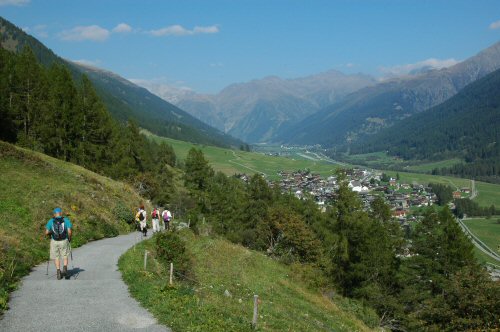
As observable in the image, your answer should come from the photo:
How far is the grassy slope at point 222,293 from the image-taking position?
15.0 meters

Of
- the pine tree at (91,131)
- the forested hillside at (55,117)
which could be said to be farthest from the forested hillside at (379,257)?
the forested hillside at (55,117)

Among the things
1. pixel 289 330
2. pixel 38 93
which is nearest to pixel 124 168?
pixel 38 93

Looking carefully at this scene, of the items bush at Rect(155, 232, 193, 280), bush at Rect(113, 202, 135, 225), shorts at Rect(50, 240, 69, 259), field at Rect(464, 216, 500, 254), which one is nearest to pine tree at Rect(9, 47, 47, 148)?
bush at Rect(113, 202, 135, 225)

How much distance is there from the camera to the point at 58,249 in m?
19.3

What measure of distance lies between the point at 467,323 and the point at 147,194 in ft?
160

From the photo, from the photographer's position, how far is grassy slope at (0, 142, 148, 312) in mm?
21594

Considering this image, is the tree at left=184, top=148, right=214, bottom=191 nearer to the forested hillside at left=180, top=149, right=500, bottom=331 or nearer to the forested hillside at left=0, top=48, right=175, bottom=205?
the forested hillside at left=180, top=149, right=500, bottom=331

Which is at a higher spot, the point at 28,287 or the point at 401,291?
the point at 28,287

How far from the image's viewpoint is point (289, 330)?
18.0 meters

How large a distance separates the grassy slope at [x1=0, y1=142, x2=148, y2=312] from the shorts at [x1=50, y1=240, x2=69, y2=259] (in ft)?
5.40

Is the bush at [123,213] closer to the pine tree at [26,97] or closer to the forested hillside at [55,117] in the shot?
the forested hillside at [55,117]

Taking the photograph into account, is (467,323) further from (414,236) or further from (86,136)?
(86,136)

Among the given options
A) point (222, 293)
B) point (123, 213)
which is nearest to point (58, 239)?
point (222, 293)

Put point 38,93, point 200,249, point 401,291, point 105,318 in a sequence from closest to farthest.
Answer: point 105,318
point 200,249
point 401,291
point 38,93
